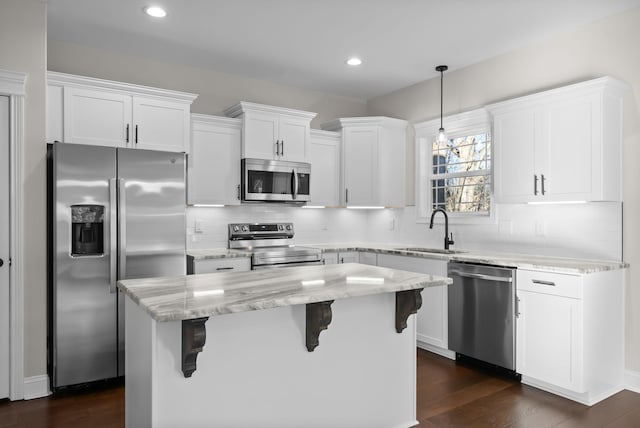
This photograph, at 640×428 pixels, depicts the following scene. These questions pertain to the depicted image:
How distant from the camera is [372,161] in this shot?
501 centimetres

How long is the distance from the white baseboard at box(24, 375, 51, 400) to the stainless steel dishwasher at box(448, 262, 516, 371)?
3.19m

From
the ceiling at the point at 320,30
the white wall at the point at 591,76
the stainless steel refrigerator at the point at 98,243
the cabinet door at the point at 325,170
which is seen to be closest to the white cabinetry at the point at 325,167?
the cabinet door at the point at 325,170

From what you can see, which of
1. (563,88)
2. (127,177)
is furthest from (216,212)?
(563,88)

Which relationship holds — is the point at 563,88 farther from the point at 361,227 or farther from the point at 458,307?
the point at 361,227

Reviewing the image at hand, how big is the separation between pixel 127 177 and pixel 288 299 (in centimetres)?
212

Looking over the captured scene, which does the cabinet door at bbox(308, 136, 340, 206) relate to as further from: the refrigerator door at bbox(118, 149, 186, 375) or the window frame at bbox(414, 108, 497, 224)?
the refrigerator door at bbox(118, 149, 186, 375)

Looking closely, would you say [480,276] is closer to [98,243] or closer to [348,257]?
[348,257]

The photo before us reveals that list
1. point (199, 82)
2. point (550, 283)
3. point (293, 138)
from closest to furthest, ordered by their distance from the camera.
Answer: point (550, 283) → point (199, 82) → point (293, 138)

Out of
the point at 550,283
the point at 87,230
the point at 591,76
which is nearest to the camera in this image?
the point at 550,283

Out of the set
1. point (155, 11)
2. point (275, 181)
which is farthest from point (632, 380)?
point (155, 11)

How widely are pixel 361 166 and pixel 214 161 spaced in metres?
1.69

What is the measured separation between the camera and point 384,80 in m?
4.95

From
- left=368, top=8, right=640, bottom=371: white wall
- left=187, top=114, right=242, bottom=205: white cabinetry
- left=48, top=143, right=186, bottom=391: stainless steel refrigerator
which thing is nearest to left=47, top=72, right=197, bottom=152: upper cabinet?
left=187, top=114, right=242, bottom=205: white cabinetry

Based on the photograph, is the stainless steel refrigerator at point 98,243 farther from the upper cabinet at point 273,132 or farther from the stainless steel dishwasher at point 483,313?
the stainless steel dishwasher at point 483,313
